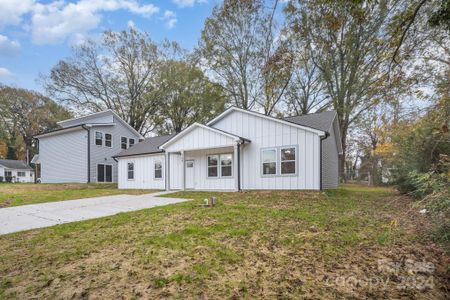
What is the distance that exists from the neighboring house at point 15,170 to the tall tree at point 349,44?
159 feet

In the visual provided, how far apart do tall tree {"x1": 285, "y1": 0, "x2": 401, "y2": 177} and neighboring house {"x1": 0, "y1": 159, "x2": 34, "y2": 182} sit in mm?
48458

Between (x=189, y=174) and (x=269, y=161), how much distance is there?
18.9 ft

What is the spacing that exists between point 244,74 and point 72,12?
14645 millimetres

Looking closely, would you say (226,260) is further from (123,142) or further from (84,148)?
(123,142)

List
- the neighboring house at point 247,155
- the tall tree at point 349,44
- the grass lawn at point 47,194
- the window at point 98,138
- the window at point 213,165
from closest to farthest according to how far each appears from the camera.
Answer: the tall tree at point 349,44 < the grass lawn at point 47,194 < the neighboring house at point 247,155 < the window at point 213,165 < the window at point 98,138

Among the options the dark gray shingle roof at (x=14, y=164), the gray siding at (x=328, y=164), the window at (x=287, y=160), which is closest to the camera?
the window at (x=287, y=160)

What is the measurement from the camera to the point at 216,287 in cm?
278

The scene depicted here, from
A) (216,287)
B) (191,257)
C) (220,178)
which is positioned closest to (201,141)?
(220,178)

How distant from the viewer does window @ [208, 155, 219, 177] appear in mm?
14723

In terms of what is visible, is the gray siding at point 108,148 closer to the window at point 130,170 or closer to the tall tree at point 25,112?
the window at point 130,170

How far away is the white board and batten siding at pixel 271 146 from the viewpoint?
37.3ft

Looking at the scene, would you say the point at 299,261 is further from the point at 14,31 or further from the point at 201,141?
the point at 14,31

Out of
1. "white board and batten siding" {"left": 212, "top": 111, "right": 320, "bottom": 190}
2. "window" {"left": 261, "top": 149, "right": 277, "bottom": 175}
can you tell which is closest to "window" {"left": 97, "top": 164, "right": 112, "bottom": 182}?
"white board and batten siding" {"left": 212, "top": 111, "right": 320, "bottom": 190}

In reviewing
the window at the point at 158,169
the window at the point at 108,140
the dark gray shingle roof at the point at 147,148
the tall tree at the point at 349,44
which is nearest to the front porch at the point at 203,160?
the window at the point at 158,169
